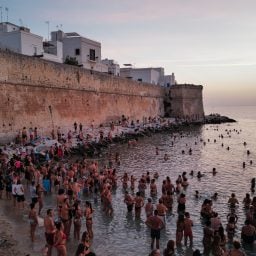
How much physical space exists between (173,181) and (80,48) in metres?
35.6

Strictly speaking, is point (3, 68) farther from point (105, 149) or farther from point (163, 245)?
point (163, 245)

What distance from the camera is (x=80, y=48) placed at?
2079 inches

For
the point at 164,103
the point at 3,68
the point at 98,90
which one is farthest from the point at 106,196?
the point at 164,103

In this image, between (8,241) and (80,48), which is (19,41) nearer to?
(80,48)

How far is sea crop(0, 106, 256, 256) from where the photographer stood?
11.1 metres

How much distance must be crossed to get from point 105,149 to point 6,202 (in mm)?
18145

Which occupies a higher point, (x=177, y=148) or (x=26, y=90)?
(x=26, y=90)

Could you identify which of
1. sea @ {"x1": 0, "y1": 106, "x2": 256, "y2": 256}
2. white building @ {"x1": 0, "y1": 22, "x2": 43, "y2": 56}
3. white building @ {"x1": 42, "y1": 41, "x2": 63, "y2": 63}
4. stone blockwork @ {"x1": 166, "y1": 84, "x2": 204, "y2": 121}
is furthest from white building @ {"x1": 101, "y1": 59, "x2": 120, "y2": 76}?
sea @ {"x1": 0, "y1": 106, "x2": 256, "y2": 256}

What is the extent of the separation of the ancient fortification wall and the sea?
5.13m

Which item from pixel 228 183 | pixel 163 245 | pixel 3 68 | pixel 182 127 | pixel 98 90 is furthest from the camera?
pixel 182 127

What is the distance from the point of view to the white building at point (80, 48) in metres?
52.8

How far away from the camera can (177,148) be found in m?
35.6

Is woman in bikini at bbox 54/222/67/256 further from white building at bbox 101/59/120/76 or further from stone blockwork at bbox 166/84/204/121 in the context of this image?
white building at bbox 101/59/120/76

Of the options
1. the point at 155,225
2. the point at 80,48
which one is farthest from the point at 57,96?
the point at 155,225
